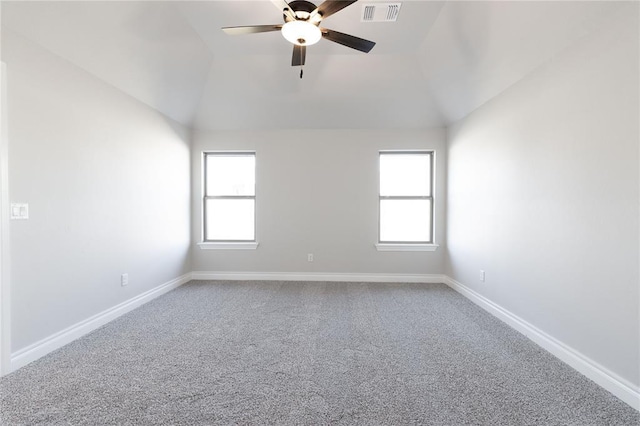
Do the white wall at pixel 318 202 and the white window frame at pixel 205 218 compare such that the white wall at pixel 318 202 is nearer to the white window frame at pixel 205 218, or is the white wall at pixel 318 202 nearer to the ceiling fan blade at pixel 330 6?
the white window frame at pixel 205 218

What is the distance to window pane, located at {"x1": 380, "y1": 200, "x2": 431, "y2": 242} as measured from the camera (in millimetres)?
4434

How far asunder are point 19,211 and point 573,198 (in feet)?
13.5

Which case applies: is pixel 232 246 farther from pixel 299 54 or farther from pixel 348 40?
pixel 348 40

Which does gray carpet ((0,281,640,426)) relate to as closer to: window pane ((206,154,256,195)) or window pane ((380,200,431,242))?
window pane ((380,200,431,242))

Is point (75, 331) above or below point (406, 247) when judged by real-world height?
below

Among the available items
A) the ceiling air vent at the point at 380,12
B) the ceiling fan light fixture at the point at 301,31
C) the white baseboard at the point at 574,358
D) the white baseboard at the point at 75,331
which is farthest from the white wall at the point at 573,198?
the white baseboard at the point at 75,331

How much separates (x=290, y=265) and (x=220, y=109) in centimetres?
257

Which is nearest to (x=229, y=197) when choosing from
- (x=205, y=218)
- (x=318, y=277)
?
(x=205, y=218)

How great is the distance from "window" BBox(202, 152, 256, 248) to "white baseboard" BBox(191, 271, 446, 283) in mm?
543

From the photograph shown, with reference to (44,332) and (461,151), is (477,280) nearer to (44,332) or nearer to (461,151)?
(461,151)

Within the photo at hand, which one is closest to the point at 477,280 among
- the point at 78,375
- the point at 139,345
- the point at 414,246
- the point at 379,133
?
the point at 414,246

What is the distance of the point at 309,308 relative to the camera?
3.20m

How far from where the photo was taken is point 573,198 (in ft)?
6.88

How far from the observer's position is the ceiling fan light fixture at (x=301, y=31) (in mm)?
1998
